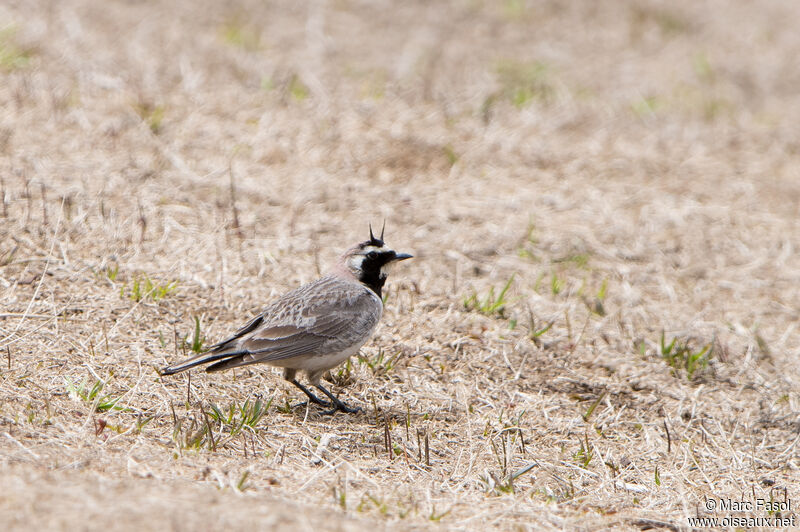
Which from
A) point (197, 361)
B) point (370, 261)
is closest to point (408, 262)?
point (370, 261)

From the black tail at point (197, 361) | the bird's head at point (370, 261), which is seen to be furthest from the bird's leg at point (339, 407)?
the bird's head at point (370, 261)

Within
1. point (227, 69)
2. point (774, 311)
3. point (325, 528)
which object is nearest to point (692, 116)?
point (774, 311)

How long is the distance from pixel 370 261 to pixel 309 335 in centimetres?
86

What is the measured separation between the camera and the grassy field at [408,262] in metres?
4.80

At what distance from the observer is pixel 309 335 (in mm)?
5598

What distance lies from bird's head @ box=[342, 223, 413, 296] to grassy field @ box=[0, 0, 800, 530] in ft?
1.68

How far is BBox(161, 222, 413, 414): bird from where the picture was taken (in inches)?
211

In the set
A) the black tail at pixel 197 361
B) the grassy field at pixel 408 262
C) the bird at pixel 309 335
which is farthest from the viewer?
the bird at pixel 309 335

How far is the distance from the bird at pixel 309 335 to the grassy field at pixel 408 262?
0.24m

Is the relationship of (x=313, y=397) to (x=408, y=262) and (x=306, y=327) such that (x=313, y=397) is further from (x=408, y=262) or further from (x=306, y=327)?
(x=408, y=262)

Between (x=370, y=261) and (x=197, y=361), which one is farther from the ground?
(x=370, y=261)

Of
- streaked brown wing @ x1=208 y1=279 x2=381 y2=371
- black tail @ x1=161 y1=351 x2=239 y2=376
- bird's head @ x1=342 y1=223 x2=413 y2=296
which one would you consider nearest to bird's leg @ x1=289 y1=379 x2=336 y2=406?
streaked brown wing @ x1=208 y1=279 x2=381 y2=371

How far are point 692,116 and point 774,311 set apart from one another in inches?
147

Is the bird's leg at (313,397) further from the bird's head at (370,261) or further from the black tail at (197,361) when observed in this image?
the bird's head at (370,261)
